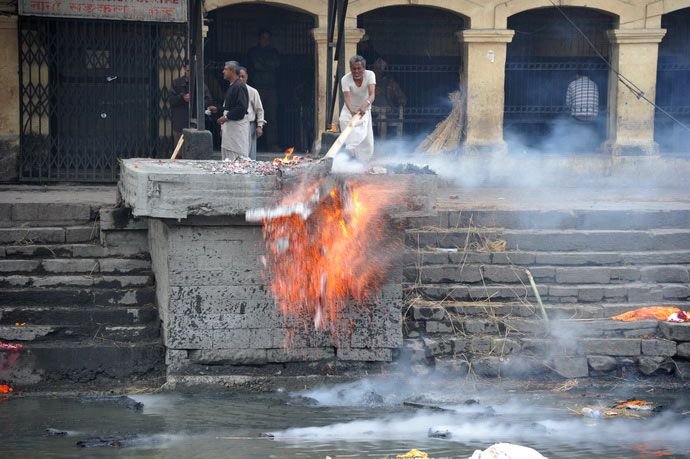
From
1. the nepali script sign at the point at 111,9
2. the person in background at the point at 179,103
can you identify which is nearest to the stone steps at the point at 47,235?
the person in background at the point at 179,103

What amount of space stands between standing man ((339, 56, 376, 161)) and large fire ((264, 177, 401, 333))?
320 centimetres

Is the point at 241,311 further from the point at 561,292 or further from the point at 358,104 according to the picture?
the point at 358,104

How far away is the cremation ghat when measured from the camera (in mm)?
9445

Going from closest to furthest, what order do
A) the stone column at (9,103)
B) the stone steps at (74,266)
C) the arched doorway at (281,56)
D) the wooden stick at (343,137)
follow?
the stone steps at (74,266)
the wooden stick at (343,137)
the stone column at (9,103)
the arched doorway at (281,56)

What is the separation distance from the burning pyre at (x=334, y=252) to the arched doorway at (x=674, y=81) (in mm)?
9547

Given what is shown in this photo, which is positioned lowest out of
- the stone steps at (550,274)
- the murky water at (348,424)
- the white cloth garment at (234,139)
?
the murky water at (348,424)

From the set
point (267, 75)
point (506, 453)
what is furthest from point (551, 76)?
point (506, 453)

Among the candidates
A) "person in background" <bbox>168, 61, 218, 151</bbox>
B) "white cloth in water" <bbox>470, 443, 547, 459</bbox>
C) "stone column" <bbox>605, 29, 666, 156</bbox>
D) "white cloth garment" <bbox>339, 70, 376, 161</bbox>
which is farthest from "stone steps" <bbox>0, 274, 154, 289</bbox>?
"stone column" <bbox>605, 29, 666, 156</bbox>

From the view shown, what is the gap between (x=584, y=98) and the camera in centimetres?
1741

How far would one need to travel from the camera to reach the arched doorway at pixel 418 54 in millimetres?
17672

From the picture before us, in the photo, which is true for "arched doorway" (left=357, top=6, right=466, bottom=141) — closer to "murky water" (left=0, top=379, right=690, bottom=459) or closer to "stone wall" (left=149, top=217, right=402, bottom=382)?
"stone wall" (left=149, top=217, right=402, bottom=382)

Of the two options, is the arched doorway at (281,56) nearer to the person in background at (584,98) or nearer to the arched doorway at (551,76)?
the arched doorway at (551,76)

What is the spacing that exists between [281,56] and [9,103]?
472 cm

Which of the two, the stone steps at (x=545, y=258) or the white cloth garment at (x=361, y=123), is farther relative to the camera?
the white cloth garment at (x=361, y=123)
